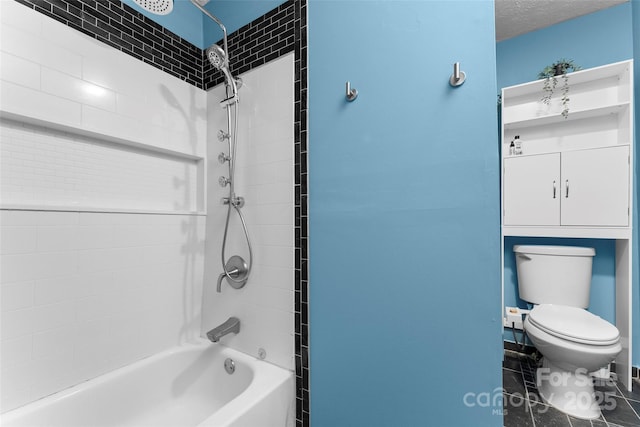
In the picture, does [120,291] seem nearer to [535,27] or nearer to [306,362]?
[306,362]

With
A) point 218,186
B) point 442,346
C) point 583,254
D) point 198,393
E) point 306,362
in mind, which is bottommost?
point 198,393

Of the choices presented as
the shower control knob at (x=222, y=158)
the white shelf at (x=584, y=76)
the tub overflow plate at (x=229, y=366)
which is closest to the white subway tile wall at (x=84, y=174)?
the shower control knob at (x=222, y=158)

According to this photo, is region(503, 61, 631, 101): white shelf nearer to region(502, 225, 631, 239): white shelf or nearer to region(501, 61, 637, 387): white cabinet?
region(501, 61, 637, 387): white cabinet

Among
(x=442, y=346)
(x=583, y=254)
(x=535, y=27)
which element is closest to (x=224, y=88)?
(x=442, y=346)

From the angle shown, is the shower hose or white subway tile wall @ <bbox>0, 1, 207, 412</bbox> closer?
white subway tile wall @ <bbox>0, 1, 207, 412</bbox>

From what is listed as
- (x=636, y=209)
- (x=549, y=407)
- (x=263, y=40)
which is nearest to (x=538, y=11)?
(x=636, y=209)

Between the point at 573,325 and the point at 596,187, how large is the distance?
929 mm

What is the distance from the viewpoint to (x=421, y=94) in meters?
0.99

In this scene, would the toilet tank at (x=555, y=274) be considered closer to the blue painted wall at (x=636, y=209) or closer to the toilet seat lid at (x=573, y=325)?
the toilet seat lid at (x=573, y=325)

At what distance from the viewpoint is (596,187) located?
1.80 meters

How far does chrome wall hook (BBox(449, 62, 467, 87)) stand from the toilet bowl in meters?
1.53

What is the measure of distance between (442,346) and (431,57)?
40.2 inches

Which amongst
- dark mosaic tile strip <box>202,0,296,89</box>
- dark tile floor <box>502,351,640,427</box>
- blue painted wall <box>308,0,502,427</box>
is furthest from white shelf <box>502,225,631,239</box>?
dark mosaic tile strip <box>202,0,296,89</box>

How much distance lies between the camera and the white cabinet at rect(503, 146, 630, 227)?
1.75 metres
